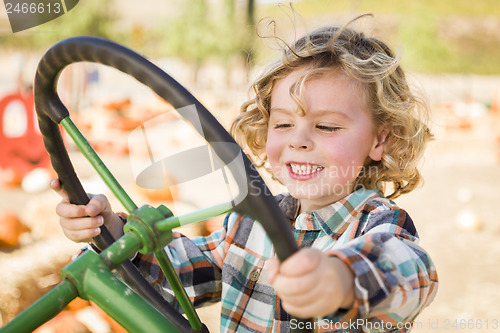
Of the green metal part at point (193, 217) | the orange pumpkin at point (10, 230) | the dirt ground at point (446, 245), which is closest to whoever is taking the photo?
Result: the green metal part at point (193, 217)

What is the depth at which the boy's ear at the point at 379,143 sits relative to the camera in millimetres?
1281

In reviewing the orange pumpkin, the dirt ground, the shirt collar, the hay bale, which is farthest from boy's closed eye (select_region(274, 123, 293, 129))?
the orange pumpkin

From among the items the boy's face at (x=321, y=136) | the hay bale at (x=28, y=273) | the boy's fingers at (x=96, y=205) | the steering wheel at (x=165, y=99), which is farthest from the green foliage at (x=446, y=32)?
the steering wheel at (x=165, y=99)

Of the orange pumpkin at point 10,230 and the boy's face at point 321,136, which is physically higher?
the boy's face at point 321,136

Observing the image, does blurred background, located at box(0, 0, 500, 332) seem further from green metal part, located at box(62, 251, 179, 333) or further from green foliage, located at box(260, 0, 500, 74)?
green metal part, located at box(62, 251, 179, 333)

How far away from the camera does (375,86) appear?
48.5 inches

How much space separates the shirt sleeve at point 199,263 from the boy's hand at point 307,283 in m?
0.63

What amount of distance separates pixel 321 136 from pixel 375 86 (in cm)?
22

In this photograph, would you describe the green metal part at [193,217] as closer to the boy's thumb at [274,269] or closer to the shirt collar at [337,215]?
the boy's thumb at [274,269]

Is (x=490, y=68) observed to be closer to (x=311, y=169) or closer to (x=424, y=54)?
(x=424, y=54)

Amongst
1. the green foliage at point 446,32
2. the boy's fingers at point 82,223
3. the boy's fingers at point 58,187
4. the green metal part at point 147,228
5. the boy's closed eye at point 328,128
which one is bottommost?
the green foliage at point 446,32

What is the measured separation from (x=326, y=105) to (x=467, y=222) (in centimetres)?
332

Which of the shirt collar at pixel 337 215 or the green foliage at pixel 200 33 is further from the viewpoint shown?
the green foliage at pixel 200 33

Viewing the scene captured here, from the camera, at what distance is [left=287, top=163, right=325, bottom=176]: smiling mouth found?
115 cm
